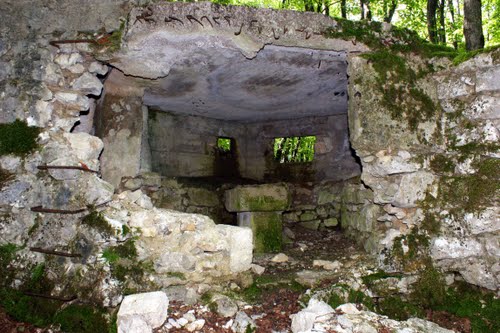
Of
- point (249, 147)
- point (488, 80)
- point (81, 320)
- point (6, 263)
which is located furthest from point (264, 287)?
point (249, 147)

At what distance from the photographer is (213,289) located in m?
3.38

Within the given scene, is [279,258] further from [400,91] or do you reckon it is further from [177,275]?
[400,91]

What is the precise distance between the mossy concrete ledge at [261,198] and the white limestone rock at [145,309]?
2.30m

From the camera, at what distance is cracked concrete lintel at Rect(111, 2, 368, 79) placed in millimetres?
3477

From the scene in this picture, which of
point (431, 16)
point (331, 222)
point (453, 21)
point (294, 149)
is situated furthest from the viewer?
point (294, 149)

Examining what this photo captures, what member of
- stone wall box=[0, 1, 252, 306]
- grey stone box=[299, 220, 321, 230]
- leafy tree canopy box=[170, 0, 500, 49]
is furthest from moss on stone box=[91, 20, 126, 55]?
Result: leafy tree canopy box=[170, 0, 500, 49]

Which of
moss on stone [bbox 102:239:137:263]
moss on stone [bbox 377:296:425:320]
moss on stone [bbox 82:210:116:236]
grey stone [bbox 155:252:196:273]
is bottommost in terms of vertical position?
moss on stone [bbox 377:296:425:320]

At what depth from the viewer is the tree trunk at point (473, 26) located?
6.21 meters

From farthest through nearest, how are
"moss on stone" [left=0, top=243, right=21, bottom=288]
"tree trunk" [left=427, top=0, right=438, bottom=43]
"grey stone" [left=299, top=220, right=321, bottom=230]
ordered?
"tree trunk" [left=427, top=0, right=438, bottom=43]
"grey stone" [left=299, top=220, right=321, bottom=230]
"moss on stone" [left=0, top=243, right=21, bottom=288]

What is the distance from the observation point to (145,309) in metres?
2.89

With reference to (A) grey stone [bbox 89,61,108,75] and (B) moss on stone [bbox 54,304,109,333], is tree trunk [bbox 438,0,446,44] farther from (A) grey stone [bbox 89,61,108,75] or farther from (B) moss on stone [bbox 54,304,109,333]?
(B) moss on stone [bbox 54,304,109,333]

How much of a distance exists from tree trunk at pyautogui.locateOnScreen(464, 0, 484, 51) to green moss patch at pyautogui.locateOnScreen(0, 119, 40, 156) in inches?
260

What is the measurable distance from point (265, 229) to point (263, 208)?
0.29 m

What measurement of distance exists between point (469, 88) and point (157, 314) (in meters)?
3.64
